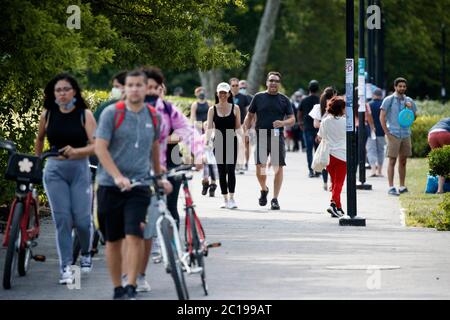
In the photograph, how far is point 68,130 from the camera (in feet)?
37.9

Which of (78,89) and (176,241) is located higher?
(78,89)

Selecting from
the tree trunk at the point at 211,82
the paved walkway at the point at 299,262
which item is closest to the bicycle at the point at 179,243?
the paved walkway at the point at 299,262

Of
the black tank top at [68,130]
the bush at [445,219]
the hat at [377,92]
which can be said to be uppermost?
the black tank top at [68,130]

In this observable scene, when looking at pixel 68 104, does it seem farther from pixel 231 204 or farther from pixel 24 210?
pixel 231 204

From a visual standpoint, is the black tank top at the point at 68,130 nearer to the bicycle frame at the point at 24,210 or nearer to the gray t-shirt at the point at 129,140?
the bicycle frame at the point at 24,210

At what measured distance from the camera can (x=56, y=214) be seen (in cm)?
1146

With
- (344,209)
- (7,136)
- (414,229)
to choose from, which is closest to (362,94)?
(344,209)

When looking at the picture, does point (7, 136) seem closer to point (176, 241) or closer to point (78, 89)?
point (78, 89)

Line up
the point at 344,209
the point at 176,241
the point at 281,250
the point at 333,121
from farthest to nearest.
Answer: the point at 344,209 → the point at 333,121 → the point at 281,250 → the point at 176,241

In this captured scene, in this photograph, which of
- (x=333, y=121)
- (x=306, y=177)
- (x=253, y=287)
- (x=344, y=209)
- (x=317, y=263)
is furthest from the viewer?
(x=306, y=177)

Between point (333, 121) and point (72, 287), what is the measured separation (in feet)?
26.3

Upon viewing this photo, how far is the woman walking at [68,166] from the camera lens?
1143 centimetres

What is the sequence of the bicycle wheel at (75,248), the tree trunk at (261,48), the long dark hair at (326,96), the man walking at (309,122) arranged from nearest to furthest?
the bicycle wheel at (75,248), the long dark hair at (326,96), the man walking at (309,122), the tree trunk at (261,48)

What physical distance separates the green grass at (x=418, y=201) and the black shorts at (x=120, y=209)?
24.2 feet
